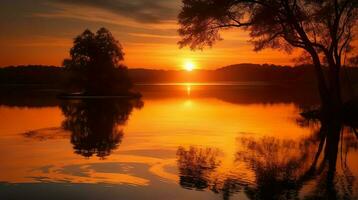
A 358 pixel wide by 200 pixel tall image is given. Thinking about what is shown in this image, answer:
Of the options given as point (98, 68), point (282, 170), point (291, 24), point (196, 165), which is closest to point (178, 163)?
point (196, 165)

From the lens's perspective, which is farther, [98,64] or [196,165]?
[98,64]

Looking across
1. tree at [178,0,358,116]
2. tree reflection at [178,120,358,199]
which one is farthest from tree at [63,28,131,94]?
tree reflection at [178,120,358,199]

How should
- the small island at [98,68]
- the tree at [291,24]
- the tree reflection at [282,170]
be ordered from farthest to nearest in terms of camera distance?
the small island at [98,68] → the tree at [291,24] → the tree reflection at [282,170]

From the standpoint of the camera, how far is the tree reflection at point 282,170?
32.4ft

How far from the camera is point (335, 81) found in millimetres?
30109

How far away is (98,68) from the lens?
74.6 m

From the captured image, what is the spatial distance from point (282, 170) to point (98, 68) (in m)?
64.7

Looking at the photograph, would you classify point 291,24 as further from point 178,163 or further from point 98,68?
point 98,68

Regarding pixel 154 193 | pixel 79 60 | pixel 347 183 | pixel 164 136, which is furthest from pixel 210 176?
pixel 79 60

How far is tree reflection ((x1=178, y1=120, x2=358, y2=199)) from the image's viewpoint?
9.87 metres

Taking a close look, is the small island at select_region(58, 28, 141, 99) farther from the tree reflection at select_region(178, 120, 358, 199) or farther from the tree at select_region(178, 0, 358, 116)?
the tree reflection at select_region(178, 120, 358, 199)

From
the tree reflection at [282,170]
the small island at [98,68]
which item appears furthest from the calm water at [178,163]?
the small island at [98,68]

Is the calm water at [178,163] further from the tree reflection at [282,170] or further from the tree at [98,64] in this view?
the tree at [98,64]

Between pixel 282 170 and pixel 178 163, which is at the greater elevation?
pixel 282 170
